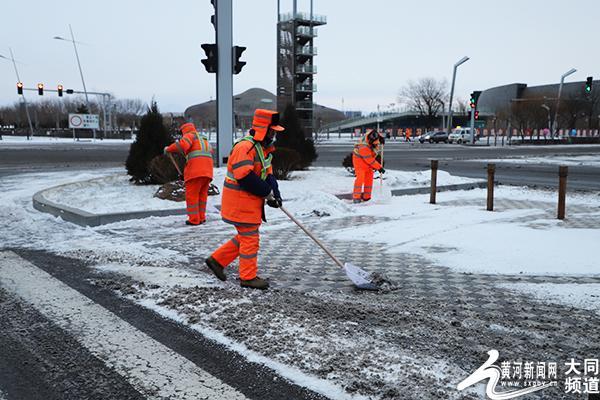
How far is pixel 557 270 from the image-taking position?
19.5 feet

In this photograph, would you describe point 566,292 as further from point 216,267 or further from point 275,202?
point 216,267

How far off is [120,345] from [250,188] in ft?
5.99

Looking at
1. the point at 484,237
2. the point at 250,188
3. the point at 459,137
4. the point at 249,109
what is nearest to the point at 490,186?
the point at 484,237

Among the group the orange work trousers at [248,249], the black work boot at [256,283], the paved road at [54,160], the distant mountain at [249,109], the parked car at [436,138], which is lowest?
the black work boot at [256,283]

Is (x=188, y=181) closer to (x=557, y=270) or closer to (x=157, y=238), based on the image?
(x=157, y=238)

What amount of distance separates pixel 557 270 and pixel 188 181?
218 inches

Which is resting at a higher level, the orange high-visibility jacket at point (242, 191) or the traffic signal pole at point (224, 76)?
the traffic signal pole at point (224, 76)

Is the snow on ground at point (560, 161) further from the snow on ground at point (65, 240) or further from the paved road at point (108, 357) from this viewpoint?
the paved road at point (108, 357)

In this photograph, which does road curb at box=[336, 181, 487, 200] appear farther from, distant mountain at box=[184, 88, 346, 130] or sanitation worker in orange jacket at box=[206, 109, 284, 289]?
distant mountain at box=[184, 88, 346, 130]

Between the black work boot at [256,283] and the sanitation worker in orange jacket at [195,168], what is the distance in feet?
12.3

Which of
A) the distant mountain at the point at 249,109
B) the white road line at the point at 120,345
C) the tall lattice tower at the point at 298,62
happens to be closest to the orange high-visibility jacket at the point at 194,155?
the white road line at the point at 120,345

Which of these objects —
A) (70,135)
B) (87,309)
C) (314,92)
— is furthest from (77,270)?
(70,135)

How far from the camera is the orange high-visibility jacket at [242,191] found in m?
5.06

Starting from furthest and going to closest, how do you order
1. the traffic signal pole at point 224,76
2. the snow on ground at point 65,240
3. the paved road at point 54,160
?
the paved road at point 54,160, the traffic signal pole at point 224,76, the snow on ground at point 65,240
